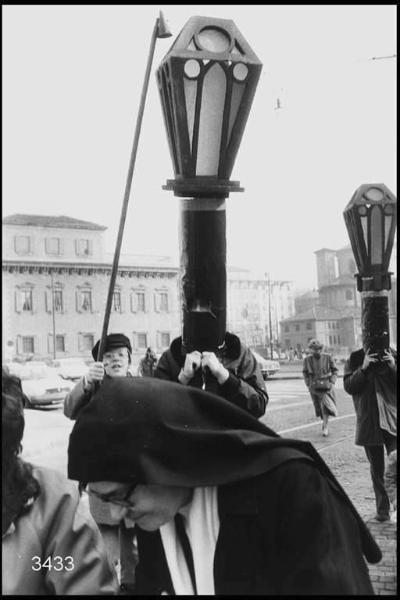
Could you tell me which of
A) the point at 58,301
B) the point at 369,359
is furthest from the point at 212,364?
the point at 58,301

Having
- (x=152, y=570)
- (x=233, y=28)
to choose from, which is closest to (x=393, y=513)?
(x=152, y=570)

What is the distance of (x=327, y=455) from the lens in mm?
9031

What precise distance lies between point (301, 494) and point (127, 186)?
1439 mm

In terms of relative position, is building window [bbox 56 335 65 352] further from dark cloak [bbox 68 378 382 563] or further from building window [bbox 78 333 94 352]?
dark cloak [bbox 68 378 382 563]

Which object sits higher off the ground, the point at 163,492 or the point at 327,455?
the point at 163,492

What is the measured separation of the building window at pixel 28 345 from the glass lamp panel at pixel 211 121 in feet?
141

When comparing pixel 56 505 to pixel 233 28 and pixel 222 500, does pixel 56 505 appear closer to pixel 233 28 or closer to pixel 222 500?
pixel 222 500

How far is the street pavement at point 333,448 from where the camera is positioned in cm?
464

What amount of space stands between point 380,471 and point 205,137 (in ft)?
13.4

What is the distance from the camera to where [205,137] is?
2283 mm

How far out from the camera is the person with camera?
531cm

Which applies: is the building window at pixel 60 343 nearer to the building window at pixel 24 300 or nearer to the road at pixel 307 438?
the building window at pixel 24 300

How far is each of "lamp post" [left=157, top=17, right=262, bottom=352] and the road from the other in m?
4.32

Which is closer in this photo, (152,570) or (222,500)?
(222,500)
